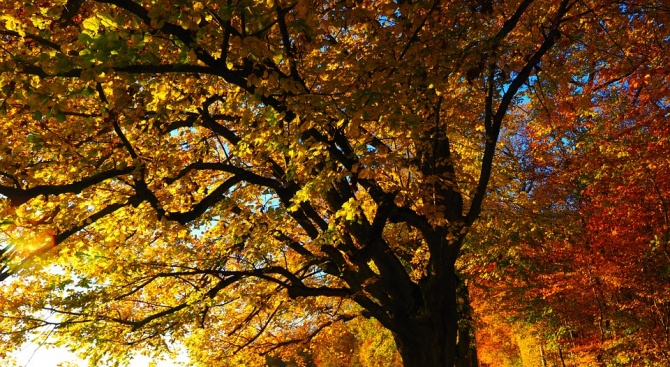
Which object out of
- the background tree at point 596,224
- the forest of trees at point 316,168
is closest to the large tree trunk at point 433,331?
the forest of trees at point 316,168

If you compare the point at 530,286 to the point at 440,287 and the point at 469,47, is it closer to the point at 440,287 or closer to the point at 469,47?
the point at 440,287

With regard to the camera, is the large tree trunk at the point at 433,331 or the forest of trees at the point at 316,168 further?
the large tree trunk at the point at 433,331

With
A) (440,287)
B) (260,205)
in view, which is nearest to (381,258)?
(440,287)

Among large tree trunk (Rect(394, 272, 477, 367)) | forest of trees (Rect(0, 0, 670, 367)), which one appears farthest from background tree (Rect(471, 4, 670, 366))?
large tree trunk (Rect(394, 272, 477, 367))

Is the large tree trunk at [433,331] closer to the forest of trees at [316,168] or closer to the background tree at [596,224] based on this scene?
the forest of trees at [316,168]

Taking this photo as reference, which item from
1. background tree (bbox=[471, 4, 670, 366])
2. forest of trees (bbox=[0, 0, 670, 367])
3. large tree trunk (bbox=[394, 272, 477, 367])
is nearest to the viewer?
forest of trees (bbox=[0, 0, 670, 367])

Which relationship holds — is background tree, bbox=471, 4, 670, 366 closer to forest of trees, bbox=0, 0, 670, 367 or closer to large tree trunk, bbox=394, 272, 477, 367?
forest of trees, bbox=0, 0, 670, 367

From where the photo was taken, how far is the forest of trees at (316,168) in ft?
16.6

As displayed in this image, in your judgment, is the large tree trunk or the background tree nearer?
the large tree trunk

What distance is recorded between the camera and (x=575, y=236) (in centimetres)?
1597

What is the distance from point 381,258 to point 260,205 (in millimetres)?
2923

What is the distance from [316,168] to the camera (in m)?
6.76

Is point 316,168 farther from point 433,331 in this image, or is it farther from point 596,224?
point 596,224

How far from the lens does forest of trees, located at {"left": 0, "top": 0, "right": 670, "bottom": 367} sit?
5051mm
